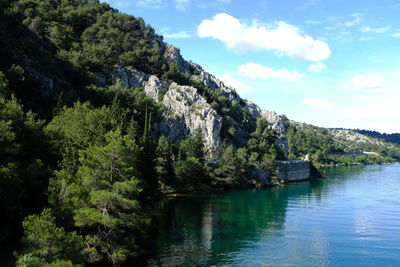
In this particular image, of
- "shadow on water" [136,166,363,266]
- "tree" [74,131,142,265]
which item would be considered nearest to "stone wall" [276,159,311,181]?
"shadow on water" [136,166,363,266]

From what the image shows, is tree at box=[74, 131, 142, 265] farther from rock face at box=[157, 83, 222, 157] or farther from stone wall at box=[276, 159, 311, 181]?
stone wall at box=[276, 159, 311, 181]

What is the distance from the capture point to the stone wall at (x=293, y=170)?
134125mm

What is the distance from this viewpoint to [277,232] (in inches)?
2159

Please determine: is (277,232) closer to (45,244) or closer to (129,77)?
(45,244)

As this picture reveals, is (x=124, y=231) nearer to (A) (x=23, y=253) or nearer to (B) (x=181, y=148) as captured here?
(A) (x=23, y=253)

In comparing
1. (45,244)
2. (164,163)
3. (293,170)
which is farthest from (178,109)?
(45,244)

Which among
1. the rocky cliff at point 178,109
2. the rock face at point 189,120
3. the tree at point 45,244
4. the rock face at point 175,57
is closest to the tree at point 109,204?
the tree at point 45,244

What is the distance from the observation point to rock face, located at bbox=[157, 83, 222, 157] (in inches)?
5018

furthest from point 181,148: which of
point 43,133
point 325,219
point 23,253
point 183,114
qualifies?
point 23,253

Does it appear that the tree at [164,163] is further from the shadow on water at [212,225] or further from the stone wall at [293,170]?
the stone wall at [293,170]

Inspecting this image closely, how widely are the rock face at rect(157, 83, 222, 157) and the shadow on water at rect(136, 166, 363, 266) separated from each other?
119ft

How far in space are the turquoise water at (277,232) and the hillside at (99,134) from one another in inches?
236

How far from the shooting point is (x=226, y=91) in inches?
7461

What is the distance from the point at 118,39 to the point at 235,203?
338ft
